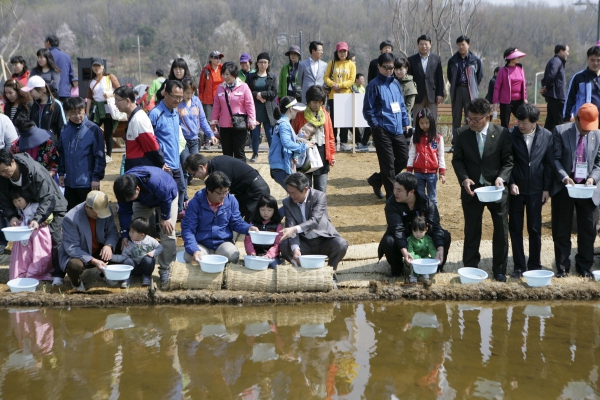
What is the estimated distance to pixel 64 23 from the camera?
6244 centimetres

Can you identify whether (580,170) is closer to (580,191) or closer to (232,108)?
(580,191)

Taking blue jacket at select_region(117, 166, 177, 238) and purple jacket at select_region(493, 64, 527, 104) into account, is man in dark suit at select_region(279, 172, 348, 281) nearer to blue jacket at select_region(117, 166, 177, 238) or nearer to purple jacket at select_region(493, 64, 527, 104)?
blue jacket at select_region(117, 166, 177, 238)

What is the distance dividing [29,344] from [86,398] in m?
1.22

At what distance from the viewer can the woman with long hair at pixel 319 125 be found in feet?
25.4

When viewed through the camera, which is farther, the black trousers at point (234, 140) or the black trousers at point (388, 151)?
the black trousers at point (234, 140)

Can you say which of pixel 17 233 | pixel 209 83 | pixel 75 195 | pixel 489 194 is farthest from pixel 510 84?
pixel 17 233

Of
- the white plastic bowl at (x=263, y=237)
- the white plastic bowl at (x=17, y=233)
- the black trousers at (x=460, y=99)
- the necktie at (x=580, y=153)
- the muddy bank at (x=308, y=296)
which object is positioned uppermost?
the black trousers at (x=460, y=99)

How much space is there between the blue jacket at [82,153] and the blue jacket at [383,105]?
3172 millimetres

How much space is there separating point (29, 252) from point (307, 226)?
2.75m

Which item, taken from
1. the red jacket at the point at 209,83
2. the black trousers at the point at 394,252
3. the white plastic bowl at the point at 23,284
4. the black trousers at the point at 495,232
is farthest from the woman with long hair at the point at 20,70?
the black trousers at the point at 495,232

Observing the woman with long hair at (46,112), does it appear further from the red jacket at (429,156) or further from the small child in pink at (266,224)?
the red jacket at (429,156)

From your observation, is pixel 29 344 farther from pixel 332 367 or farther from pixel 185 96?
pixel 185 96

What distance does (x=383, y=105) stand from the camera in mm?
8141

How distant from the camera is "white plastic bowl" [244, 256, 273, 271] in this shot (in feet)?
20.4
